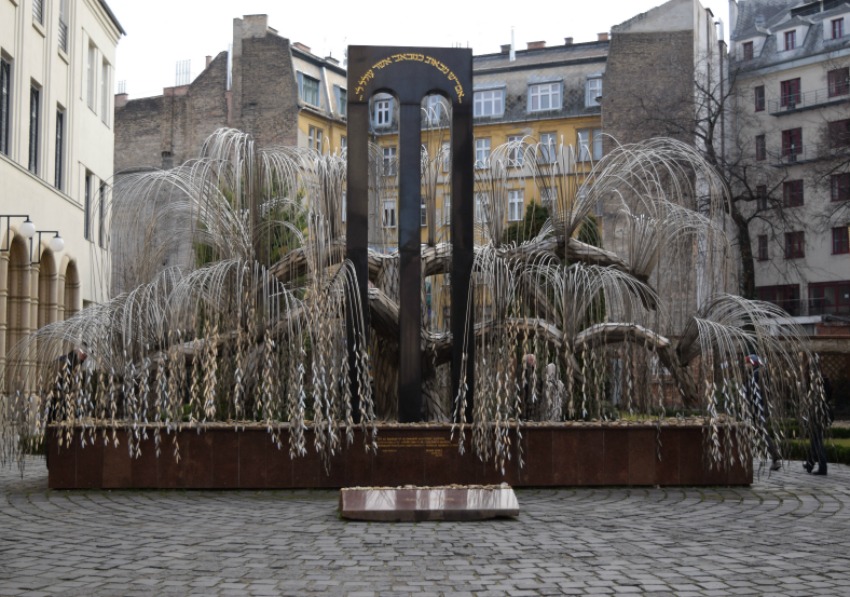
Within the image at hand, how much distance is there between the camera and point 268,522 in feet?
34.8

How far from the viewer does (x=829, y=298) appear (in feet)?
184

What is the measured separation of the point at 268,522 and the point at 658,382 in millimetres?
5594

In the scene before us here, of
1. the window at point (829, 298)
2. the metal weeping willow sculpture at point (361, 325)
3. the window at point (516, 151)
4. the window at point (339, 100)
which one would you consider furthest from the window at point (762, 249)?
the window at point (516, 151)

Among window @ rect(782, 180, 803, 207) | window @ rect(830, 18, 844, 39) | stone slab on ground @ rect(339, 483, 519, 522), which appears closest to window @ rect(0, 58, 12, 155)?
stone slab on ground @ rect(339, 483, 519, 522)

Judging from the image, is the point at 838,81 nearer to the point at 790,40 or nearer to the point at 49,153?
the point at 790,40

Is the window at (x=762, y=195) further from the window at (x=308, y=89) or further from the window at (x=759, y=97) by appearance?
the window at (x=308, y=89)

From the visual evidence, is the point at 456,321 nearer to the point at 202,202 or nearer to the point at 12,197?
the point at 202,202

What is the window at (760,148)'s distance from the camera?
58.8 meters

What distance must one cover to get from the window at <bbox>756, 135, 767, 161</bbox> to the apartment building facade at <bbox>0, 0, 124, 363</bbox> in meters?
35.5

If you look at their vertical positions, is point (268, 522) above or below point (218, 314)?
below

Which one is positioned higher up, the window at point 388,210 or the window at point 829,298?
the window at point 829,298

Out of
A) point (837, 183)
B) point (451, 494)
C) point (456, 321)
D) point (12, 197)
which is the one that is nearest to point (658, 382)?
point (456, 321)

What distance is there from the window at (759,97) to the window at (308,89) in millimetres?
23812

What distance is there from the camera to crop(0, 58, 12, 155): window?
25719mm
